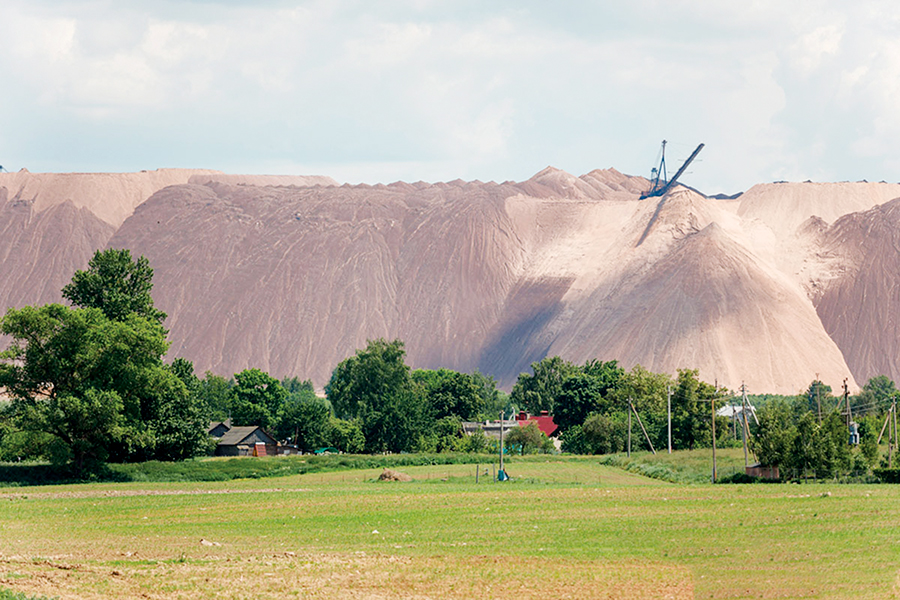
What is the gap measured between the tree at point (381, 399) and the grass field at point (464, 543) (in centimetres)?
4528

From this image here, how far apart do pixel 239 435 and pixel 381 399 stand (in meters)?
16.6

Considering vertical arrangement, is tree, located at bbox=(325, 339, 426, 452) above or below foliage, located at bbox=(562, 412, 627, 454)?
above

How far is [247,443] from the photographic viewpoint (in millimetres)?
100062

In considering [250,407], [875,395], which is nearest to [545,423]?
[250,407]

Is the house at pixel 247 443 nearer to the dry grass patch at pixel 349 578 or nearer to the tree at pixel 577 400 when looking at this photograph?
the tree at pixel 577 400

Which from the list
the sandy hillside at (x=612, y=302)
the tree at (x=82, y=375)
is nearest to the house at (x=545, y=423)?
the sandy hillside at (x=612, y=302)

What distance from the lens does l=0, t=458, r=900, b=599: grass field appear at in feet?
78.1

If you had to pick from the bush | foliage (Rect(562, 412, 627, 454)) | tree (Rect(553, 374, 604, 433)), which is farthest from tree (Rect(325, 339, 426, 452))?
the bush

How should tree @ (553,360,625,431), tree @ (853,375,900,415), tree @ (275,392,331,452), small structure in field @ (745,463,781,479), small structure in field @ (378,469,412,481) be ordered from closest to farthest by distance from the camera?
small structure in field @ (745,463,781,479) → small structure in field @ (378,469,412,481) → tree @ (275,392,331,452) → tree @ (853,375,900,415) → tree @ (553,360,625,431)

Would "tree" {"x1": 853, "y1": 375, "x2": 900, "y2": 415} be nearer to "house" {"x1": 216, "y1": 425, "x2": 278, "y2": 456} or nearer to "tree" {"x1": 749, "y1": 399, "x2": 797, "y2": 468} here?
"tree" {"x1": 749, "y1": 399, "x2": 797, "y2": 468}

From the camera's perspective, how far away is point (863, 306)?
17138 cm

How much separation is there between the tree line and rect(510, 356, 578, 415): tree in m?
18.1

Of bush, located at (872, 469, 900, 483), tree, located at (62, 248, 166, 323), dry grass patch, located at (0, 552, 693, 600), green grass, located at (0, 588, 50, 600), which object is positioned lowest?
dry grass patch, located at (0, 552, 693, 600)

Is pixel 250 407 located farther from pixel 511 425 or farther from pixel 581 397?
pixel 581 397
